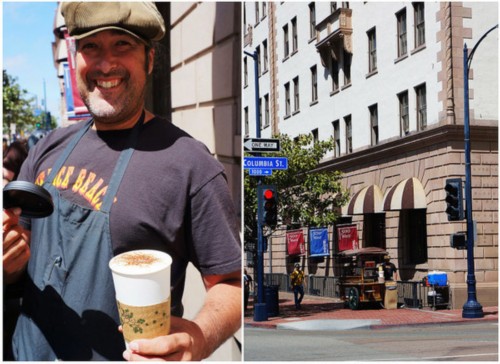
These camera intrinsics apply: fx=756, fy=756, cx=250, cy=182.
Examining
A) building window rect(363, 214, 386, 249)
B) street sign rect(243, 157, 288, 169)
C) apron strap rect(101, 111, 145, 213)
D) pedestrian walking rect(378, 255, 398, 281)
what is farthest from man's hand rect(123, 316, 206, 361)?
pedestrian walking rect(378, 255, 398, 281)

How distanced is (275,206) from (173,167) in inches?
54.5

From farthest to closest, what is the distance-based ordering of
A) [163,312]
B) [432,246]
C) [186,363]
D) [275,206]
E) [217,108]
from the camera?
1. [432,246]
2. [275,206]
3. [217,108]
4. [186,363]
5. [163,312]

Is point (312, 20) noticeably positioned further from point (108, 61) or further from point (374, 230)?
point (108, 61)

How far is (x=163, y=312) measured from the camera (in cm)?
317

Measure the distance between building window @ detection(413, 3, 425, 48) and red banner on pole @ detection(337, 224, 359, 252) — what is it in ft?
4.54

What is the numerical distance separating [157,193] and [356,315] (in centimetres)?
230

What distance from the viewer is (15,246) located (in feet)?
11.4

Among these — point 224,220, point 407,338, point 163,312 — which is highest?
point 224,220

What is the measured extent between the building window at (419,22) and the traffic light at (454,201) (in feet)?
3.47

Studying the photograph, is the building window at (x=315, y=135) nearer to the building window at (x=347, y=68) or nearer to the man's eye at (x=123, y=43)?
the building window at (x=347, y=68)

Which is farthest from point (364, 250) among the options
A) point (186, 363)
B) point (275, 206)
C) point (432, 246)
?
point (186, 363)

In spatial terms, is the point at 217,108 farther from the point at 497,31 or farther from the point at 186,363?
the point at 497,31

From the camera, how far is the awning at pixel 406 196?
16.9 feet

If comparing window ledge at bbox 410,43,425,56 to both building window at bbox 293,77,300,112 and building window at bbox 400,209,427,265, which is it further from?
building window at bbox 400,209,427,265
